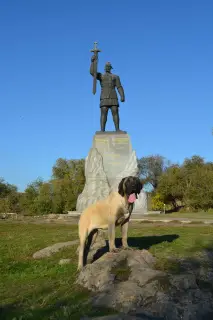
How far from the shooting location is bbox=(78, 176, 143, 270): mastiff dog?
6488 millimetres

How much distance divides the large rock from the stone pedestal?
13.5 meters

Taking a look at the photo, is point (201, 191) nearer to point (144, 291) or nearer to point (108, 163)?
point (108, 163)

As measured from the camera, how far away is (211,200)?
3953 cm

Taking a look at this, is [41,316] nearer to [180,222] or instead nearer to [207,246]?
[207,246]

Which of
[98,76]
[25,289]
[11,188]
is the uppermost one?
[98,76]

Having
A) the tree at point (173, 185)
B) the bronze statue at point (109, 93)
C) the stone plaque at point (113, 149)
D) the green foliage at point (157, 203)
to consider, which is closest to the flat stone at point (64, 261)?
the stone plaque at point (113, 149)

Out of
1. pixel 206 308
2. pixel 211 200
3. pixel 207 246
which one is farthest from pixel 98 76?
pixel 211 200

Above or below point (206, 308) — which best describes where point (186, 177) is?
above

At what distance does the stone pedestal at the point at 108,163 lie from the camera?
761 inches

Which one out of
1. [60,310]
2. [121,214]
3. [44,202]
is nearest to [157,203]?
[44,202]

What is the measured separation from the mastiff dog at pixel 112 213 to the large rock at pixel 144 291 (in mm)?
894

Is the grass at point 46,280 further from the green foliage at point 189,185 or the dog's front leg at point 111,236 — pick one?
the green foliage at point 189,185

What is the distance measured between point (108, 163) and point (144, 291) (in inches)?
599

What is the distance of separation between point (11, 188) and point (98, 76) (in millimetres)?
42914
